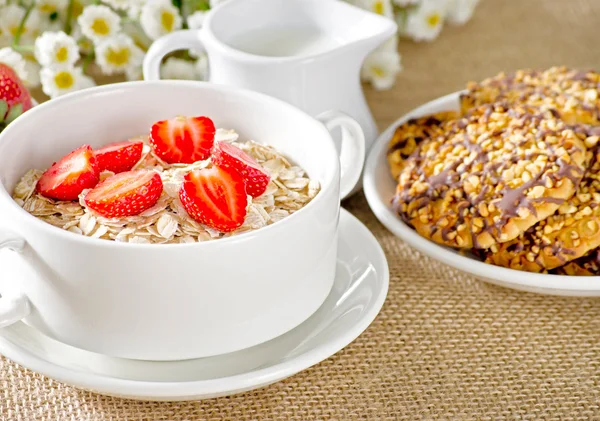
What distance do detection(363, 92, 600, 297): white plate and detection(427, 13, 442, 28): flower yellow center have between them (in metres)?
0.59

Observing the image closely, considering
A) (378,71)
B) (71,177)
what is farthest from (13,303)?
(378,71)

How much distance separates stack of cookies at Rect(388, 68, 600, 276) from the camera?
3.82 ft

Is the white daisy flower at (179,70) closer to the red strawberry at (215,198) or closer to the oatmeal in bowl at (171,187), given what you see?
the oatmeal in bowl at (171,187)

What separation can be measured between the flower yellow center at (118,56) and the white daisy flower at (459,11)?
0.83 metres

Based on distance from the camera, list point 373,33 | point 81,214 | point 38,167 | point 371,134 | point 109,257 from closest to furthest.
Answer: point 109,257 → point 81,214 → point 38,167 → point 373,33 → point 371,134

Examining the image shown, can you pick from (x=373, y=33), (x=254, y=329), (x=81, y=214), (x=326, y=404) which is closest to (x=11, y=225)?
(x=81, y=214)

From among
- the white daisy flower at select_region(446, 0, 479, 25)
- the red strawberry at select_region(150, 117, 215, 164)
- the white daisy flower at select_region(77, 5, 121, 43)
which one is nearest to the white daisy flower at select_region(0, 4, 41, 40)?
Result: the white daisy flower at select_region(77, 5, 121, 43)

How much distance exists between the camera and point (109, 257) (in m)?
0.90

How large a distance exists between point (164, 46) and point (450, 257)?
0.62 meters

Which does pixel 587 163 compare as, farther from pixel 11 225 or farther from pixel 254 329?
pixel 11 225

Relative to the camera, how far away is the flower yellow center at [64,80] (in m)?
1.56

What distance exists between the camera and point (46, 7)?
1.71 m

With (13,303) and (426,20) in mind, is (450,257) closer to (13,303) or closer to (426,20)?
(13,303)

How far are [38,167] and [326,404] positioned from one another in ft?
1.73
